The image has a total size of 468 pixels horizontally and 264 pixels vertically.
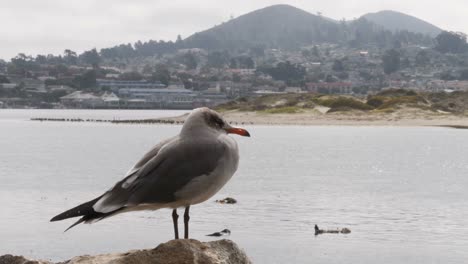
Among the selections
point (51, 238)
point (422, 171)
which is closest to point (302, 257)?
point (51, 238)

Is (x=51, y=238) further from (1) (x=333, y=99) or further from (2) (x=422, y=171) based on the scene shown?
(1) (x=333, y=99)

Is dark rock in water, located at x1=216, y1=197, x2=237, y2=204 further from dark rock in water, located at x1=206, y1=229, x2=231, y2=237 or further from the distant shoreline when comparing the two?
the distant shoreline

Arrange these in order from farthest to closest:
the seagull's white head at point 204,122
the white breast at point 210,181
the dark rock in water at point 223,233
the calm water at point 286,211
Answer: the dark rock in water at point 223,233, the calm water at point 286,211, the seagull's white head at point 204,122, the white breast at point 210,181

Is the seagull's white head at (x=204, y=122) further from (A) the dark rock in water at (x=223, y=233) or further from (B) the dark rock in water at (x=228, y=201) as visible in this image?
(B) the dark rock in water at (x=228, y=201)

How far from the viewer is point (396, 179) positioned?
53.7 metres

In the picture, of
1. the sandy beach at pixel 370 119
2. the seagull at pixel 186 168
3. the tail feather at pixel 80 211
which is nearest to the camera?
the tail feather at pixel 80 211

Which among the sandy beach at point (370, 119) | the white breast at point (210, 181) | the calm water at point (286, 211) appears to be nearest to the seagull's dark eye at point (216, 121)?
the white breast at point (210, 181)

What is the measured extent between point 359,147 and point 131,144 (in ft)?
75.9

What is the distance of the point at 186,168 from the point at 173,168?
117mm

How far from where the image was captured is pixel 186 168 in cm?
816

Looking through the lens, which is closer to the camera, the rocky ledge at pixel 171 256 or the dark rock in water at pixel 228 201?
the rocky ledge at pixel 171 256

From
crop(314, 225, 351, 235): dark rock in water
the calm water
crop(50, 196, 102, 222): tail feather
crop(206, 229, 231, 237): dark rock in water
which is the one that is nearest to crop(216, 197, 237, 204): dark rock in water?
the calm water

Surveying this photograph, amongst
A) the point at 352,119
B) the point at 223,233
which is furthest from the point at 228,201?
the point at 352,119

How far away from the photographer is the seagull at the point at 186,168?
26.2ft
